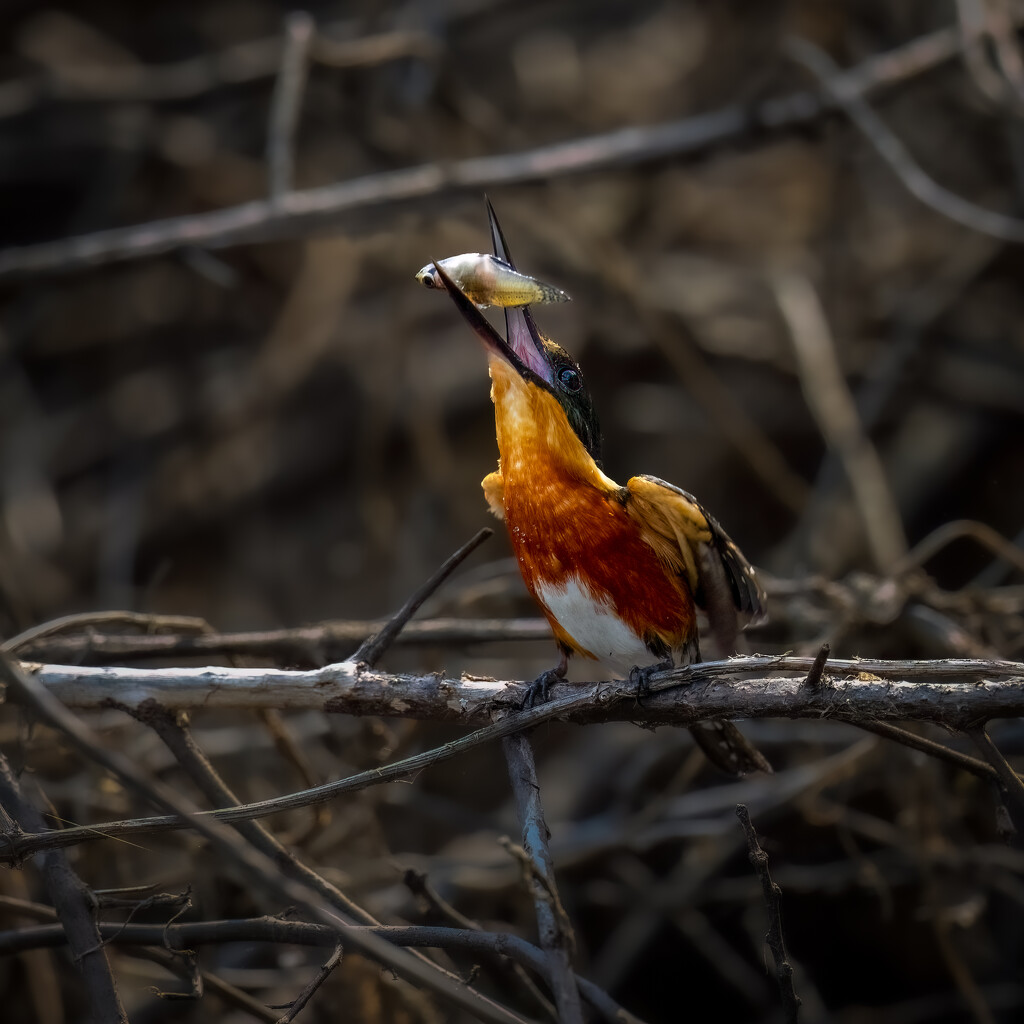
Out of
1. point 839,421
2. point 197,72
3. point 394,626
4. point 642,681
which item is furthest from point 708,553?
point 197,72

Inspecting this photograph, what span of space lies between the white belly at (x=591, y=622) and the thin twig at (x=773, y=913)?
1.67 feet

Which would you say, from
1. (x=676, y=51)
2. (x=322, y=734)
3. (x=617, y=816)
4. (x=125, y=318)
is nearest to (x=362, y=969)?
(x=322, y=734)

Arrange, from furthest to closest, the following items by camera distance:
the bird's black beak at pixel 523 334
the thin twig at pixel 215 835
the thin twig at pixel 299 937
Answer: the bird's black beak at pixel 523 334
the thin twig at pixel 299 937
the thin twig at pixel 215 835

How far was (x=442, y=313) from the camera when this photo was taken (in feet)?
16.7

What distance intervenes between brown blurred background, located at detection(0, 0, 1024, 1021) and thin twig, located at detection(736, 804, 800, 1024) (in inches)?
103

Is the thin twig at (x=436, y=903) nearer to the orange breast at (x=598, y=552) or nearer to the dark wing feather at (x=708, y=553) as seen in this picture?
the orange breast at (x=598, y=552)

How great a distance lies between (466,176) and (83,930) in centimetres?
291

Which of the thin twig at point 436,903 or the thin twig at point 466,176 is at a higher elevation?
the thin twig at point 466,176

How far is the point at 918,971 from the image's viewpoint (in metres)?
3.54

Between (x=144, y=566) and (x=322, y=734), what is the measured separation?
8.50 ft

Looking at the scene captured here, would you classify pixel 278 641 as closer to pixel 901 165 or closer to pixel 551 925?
pixel 551 925

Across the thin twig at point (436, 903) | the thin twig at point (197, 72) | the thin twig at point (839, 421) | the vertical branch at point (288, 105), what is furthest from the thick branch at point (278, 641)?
the thin twig at point (197, 72)

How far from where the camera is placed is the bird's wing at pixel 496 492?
1.79m

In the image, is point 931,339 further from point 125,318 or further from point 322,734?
point 125,318
